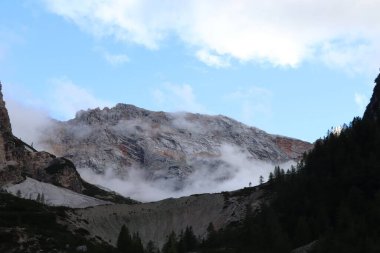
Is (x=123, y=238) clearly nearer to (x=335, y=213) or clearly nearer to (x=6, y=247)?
(x=6, y=247)

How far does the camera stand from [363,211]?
563 feet

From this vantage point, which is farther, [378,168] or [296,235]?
[378,168]

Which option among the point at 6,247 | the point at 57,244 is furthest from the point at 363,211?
the point at 6,247

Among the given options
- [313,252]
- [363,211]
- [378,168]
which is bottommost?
Result: [313,252]

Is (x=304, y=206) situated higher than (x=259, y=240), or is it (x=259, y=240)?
(x=304, y=206)

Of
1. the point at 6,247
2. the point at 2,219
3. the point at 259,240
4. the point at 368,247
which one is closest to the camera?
the point at 368,247

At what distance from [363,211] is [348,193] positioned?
15728mm

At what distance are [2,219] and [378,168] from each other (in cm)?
11749

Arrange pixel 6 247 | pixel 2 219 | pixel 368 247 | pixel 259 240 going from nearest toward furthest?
pixel 368 247, pixel 6 247, pixel 259 240, pixel 2 219

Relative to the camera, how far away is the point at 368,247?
448ft

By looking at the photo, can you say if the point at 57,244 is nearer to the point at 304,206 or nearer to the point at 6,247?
→ the point at 6,247

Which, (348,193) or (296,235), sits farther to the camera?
(348,193)

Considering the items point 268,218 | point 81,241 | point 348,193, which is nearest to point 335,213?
point 348,193

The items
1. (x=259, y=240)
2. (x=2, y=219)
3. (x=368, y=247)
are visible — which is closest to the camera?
(x=368, y=247)
